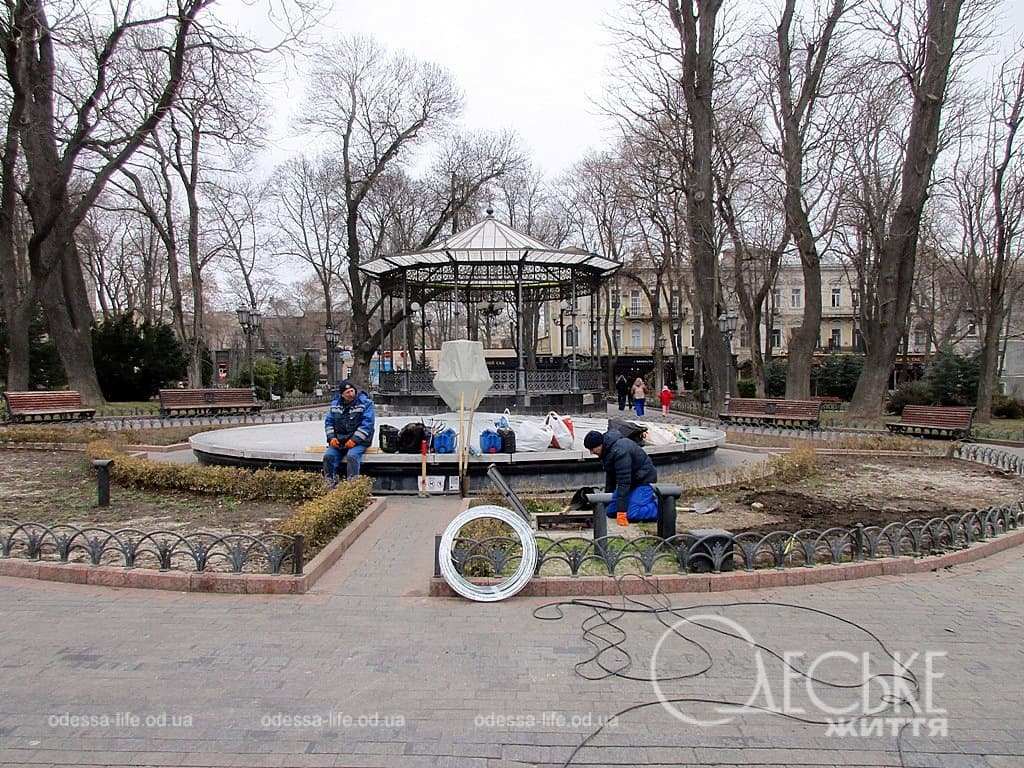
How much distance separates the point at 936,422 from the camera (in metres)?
18.0

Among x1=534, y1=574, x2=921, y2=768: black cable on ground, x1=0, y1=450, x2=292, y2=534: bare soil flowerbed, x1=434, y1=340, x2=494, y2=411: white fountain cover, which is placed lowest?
x1=534, y1=574, x2=921, y2=768: black cable on ground

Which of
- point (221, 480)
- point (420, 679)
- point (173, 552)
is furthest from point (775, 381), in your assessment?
point (420, 679)

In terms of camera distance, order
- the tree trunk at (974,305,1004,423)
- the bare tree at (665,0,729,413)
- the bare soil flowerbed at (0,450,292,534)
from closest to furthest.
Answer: the bare soil flowerbed at (0,450,292,534) → the bare tree at (665,0,729,413) → the tree trunk at (974,305,1004,423)

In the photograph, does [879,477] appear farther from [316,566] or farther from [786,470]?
[316,566]

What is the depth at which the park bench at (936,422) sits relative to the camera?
17.6 metres

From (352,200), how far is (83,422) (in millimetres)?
18006

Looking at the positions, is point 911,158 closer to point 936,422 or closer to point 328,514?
point 936,422

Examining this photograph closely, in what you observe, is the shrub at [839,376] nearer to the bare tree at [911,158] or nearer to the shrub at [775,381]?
the shrub at [775,381]

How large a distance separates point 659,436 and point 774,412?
10081 mm

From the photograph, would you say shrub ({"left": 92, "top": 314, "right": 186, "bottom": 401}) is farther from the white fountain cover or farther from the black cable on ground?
the black cable on ground

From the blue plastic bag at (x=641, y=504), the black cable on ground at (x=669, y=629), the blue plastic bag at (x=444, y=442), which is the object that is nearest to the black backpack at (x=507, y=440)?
the blue plastic bag at (x=444, y=442)

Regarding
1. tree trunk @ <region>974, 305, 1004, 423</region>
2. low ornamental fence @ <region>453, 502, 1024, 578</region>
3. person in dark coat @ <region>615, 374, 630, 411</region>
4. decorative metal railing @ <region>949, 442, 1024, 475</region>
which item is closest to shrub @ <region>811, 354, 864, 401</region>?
tree trunk @ <region>974, 305, 1004, 423</region>

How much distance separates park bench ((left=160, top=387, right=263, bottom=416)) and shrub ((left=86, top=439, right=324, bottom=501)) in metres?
13.3

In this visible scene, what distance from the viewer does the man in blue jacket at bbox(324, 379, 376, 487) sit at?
947 cm
